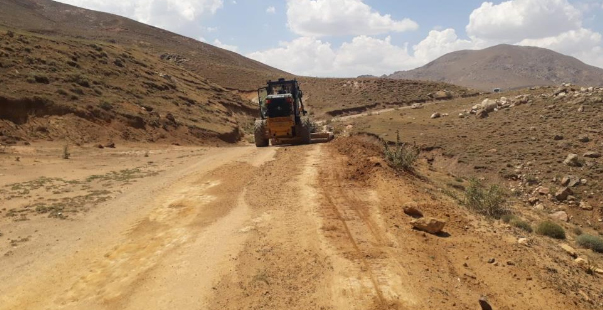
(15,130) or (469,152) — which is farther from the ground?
(15,130)

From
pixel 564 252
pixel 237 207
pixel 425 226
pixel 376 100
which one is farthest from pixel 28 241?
pixel 376 100

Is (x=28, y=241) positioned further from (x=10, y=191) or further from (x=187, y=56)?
(x=187, y=56)

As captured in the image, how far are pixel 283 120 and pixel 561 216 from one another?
13315 mm

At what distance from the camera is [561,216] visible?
1639 centimetres

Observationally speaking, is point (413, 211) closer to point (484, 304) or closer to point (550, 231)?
point (484, 304)

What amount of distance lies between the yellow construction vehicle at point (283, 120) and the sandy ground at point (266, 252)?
10399 millimetres

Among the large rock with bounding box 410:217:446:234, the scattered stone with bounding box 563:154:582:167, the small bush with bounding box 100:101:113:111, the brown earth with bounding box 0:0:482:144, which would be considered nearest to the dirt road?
the large rock with bounding box 410:217:446:234

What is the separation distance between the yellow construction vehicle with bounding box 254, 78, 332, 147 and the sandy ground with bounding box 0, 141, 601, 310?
10399 mm

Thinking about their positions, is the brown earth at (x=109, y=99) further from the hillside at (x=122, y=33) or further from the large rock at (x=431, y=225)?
the large rock at (x=431, y=225)

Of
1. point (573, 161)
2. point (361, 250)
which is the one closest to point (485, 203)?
point (361, 250)

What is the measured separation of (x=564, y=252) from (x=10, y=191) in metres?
14.1

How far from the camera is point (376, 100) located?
6456cm

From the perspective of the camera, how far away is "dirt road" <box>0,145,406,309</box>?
5.86 m

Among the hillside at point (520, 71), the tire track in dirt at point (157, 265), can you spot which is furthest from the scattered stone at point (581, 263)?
the hillside at point (520, 71)
